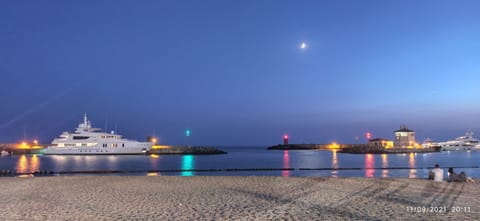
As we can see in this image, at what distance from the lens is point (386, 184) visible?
1634 cm

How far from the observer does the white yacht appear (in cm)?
6662


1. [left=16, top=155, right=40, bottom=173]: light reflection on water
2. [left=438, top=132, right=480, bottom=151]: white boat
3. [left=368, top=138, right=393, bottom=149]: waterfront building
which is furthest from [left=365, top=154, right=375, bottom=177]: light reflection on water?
[left=438, top=132, right=480, bottom=151]: white boat

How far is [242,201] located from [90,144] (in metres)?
61.7

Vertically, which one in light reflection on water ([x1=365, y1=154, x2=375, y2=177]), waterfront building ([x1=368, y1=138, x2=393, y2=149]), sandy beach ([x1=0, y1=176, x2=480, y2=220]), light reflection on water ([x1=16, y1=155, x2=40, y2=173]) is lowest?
light reflection on water ([x1=365, y1=154, x2=375, y2=177])

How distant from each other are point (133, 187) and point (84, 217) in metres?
6.40

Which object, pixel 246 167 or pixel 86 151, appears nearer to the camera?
pixel 246 167

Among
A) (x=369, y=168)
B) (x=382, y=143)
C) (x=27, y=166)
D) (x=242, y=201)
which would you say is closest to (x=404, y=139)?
(x=382, y=143)

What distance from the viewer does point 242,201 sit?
462 inches

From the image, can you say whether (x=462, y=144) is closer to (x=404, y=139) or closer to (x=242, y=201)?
(x=404, y=139)

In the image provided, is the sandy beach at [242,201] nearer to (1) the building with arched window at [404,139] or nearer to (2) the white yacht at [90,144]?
(2) the white yacht at [90,144]

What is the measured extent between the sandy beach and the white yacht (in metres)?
53.2

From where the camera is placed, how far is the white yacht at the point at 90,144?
219 ft

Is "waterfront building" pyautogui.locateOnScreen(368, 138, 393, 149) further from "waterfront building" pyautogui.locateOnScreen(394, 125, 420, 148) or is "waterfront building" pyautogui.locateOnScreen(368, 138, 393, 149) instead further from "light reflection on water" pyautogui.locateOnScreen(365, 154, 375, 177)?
"light reflection on water" pyautogui.locateOnScreen(365, 154, 375, 177)

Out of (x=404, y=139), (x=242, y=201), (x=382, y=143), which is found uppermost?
(x=404, y=139)
